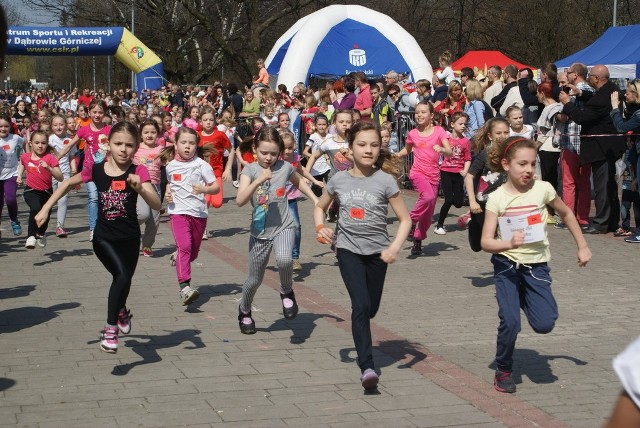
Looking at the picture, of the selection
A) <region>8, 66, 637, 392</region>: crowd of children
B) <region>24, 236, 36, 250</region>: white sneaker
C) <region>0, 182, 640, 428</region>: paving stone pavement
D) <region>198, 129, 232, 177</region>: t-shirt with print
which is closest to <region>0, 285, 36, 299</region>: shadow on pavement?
<region>0, 182, 640, 428</region>: paving stone pavement

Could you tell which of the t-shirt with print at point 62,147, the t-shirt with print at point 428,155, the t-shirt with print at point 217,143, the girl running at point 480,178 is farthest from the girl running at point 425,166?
the t-shirt with print at point 62,147

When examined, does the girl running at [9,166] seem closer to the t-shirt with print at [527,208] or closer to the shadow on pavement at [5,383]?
the shadow on pavement at [5,383]

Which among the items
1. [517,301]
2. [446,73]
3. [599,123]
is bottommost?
[517,301]

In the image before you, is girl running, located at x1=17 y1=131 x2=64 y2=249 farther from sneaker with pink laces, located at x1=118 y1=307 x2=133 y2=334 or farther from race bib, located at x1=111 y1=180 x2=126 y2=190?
race bib, located at x1=111 y1=180 x2=126 y2=190

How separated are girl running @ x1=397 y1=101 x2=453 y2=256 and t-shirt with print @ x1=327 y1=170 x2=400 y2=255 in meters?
5.00

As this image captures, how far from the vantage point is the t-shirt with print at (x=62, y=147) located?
14.4 m

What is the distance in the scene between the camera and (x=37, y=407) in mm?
5891

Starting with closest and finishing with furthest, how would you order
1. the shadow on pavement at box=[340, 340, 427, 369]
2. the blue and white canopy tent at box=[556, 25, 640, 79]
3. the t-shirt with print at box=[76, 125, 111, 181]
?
the shadow on pavement at box=[340, 340, 427, 369] < the t-shirt with print at box=[76, 125, 111, 181] < the blue and white canopy tent at box=[556, 25, 640, 79]

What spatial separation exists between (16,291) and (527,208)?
529 centimetres

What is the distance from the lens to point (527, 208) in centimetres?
638

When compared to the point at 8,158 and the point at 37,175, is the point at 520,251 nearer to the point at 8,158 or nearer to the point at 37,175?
the point at 37,175

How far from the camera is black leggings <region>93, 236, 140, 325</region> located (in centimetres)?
694

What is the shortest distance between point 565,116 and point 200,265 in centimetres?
545

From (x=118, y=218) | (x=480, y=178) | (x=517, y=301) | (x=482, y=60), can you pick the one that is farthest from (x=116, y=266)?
(x=482, y=60)
